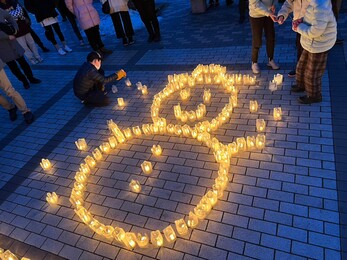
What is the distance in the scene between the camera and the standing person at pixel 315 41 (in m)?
4.28

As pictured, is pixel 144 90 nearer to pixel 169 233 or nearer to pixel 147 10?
pixel 147 10

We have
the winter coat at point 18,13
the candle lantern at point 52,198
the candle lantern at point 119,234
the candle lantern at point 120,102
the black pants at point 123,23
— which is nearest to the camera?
the candle lantern at point 119,234

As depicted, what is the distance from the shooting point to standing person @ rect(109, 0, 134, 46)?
9.29 m

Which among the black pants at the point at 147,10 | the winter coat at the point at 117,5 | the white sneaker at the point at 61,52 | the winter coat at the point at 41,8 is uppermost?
the winter coat at the point at 41,8

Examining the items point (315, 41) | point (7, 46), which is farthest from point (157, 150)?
point (7, 46)

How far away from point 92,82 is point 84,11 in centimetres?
340

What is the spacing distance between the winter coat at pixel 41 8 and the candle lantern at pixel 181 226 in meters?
8.80

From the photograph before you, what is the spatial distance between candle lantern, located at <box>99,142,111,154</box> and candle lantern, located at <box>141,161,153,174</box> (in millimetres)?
977

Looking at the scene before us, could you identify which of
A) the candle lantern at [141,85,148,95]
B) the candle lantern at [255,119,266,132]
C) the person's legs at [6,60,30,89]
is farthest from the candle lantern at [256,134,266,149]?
the person's legs at [6,60,30,89]

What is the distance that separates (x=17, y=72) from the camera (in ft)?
27.1

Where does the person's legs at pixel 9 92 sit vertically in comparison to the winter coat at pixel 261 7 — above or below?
below

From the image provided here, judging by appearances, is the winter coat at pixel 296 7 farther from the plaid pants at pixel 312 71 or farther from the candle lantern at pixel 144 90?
the candle lantern at pixel 144 90

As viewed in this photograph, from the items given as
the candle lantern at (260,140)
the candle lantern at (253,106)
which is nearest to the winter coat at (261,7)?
the candle lantern at (253,106)

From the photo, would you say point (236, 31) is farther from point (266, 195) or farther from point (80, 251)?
point (80, 251)
